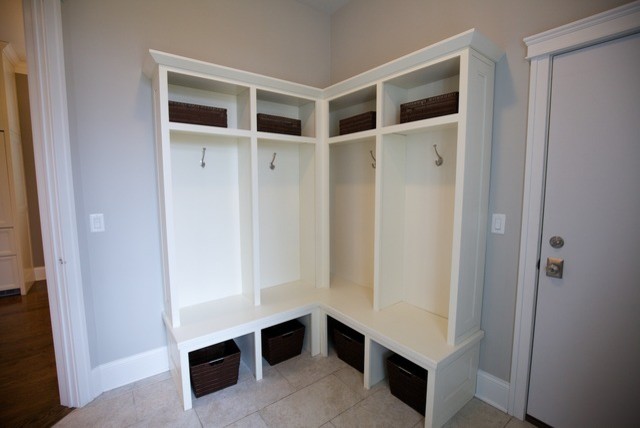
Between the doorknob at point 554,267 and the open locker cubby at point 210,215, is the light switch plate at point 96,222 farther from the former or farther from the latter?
the doorknob at point 554,267

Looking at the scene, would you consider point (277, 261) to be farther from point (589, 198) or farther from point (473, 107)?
point (589, 198)

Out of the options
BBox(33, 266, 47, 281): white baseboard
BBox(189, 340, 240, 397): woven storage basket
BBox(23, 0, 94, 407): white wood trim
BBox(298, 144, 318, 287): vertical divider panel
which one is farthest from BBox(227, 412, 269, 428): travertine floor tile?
BBox(33, 266, 47, 281): white baseboard

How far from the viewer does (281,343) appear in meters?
2.35

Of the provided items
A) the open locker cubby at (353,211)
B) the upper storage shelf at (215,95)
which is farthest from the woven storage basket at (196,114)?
the open locker cubby at (353,211)

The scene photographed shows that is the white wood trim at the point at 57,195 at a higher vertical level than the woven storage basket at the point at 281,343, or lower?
higher

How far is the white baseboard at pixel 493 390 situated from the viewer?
1870 mm

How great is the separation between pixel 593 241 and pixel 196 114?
234cm

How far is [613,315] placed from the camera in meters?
1.49

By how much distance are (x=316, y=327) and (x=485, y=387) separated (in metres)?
1.20

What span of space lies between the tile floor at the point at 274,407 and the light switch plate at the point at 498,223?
43.1 inches

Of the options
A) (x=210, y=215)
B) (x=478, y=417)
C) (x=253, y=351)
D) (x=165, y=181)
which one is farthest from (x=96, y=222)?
(x=478, y=417)

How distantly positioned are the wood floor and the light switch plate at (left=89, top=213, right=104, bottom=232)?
1.11 m

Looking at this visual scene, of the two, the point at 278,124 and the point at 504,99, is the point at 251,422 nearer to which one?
the point at 278,124

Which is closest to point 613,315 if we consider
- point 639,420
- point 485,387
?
point 639,420
